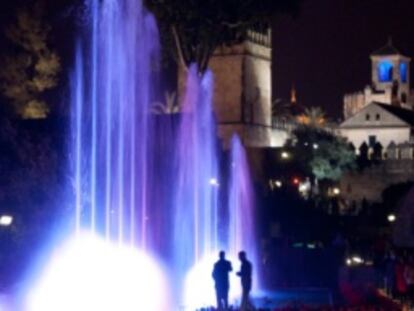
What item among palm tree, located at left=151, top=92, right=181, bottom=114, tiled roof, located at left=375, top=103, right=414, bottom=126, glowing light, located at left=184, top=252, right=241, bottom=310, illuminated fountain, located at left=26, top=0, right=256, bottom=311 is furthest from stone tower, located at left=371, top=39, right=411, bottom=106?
glowing light, located at left=184, top=252, right=241, bottom=310

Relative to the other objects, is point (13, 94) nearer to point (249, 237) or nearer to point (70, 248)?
point (249, 237)

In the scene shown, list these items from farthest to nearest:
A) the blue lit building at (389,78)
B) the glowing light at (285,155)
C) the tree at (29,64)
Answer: the blue lit building at (389,78) < the glowing light at (285,155) < the tree at (29,64)

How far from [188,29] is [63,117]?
585 inches

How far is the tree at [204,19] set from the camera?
50.2 meters

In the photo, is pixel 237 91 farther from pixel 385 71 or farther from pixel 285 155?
pixel 385 71

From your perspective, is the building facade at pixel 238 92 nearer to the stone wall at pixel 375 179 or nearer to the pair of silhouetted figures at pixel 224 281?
the stone wall at pixel 375 179

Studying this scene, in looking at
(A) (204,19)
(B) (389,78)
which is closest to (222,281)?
(A) (204,19)

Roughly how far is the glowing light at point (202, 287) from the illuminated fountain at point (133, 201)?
0.14ft

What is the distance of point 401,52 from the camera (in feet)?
421

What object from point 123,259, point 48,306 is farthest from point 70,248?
point 48,306

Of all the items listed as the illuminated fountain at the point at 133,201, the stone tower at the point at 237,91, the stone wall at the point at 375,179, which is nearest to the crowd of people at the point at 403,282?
the illuminated fountain at the point at 133,201

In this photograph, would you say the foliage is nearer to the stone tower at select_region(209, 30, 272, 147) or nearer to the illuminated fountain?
the stone tower at select_region(209, 30, 272, 147)

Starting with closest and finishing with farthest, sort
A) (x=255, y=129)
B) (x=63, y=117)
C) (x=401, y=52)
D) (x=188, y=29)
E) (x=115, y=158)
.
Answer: (x=115, y=158) < (x=63, y=117) < (x=188, y=29) < (x=255, y=129) < (x=401, y=52)

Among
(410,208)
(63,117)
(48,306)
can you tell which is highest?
(63,117)
